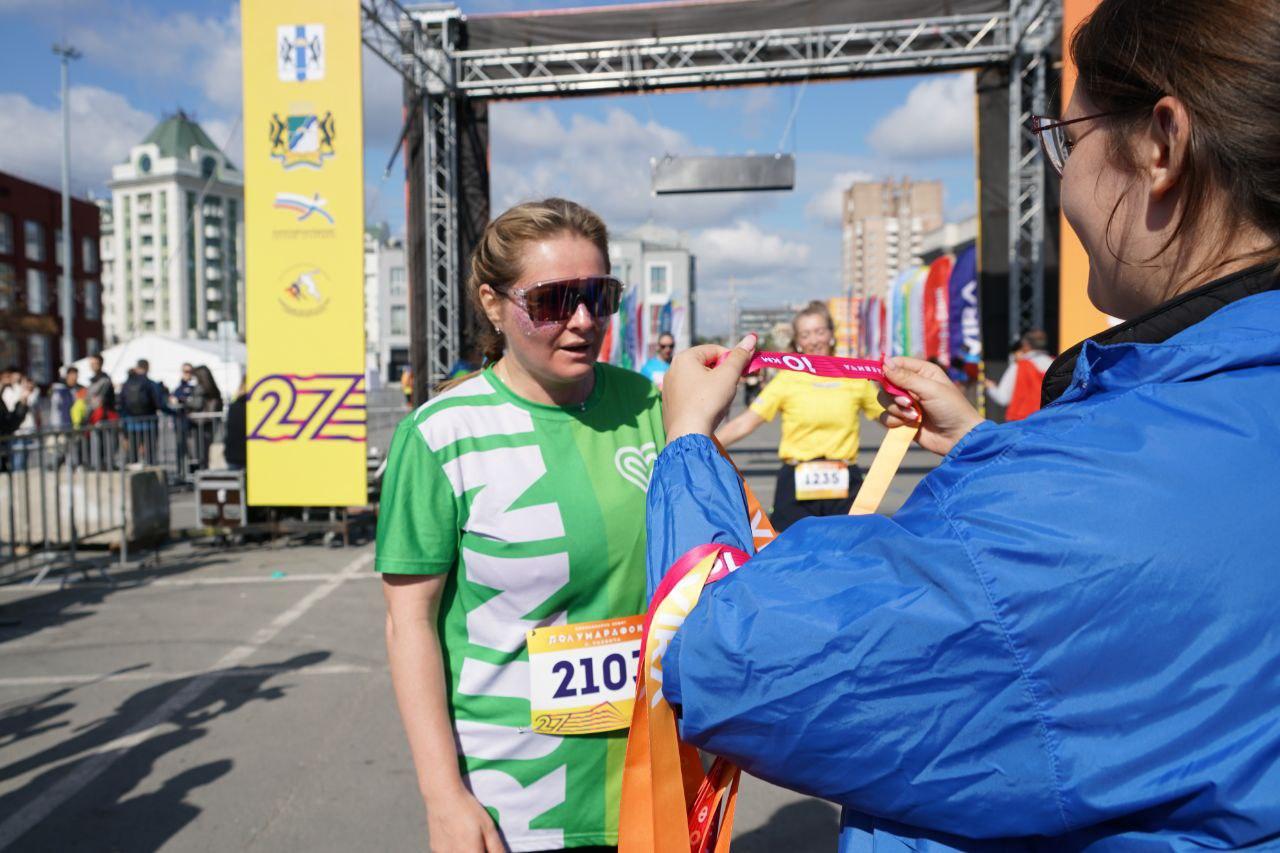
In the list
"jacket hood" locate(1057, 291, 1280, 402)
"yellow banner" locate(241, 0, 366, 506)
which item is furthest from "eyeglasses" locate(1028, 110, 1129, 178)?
"yellow banner" locate(241, 0, 366, 506)

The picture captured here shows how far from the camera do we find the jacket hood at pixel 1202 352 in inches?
30.1

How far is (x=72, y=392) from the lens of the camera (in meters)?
17.7

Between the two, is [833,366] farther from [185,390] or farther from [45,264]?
[45,264]

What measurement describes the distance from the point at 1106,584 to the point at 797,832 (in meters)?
3.17

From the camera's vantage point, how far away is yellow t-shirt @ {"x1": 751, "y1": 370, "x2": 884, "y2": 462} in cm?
623

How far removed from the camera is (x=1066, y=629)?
73 cm

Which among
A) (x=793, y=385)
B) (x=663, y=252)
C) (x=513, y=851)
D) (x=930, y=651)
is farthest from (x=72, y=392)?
(x=663, y=252)

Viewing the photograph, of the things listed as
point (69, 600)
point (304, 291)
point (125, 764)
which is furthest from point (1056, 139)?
point (304, 291)

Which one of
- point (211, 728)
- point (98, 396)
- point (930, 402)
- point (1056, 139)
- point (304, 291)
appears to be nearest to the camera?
point (1056, 139)

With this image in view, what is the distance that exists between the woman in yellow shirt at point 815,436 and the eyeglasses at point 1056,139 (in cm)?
496

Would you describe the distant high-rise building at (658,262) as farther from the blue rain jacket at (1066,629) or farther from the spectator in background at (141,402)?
the blue rain jacket at (1066,629)

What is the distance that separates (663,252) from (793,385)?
85131 millimetres

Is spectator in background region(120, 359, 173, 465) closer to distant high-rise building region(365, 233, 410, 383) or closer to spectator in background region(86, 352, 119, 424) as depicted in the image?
spectator in background region(86, 352, 119, 424)

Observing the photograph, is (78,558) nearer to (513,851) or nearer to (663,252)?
(513,851)
